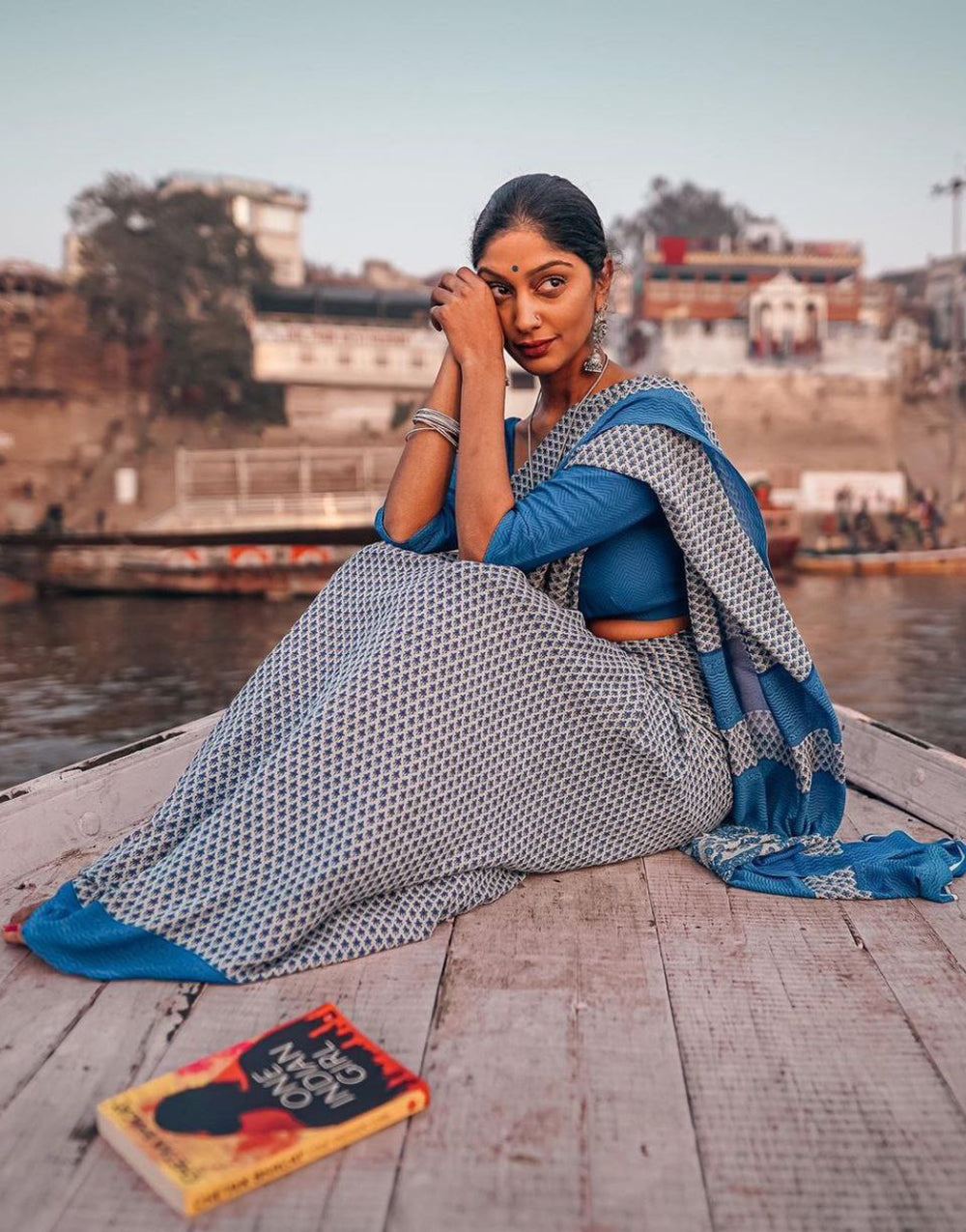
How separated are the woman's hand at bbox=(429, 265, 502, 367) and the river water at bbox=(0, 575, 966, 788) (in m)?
4.76

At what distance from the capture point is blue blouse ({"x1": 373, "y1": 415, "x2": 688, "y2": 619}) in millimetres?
1628

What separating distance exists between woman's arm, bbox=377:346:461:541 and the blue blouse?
2cm

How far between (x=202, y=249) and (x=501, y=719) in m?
24.8

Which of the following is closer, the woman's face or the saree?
the saree

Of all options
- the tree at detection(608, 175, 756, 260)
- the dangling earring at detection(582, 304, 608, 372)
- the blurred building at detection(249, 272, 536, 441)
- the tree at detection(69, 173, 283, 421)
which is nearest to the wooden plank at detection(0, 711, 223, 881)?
the dangling earring at detection(582, 304, 608, 372)

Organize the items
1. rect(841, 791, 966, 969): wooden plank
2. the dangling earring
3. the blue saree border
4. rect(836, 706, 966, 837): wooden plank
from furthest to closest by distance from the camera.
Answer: rect(836, 706, 966, 837): wooden plank, the dangling earring, rect(841, 791, 966, 969): wooden plank, the blue saree border

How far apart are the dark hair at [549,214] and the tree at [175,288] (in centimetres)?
2232

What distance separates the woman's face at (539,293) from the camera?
1756mm

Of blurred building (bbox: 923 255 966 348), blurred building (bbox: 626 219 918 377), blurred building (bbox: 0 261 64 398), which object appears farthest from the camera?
blurred building (bbox: 923 255 966 348)

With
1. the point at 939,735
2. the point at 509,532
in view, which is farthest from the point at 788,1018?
the point at 939,735

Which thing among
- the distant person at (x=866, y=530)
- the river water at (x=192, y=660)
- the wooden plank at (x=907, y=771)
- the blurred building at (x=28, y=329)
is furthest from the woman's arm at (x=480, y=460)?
the blurred building at (x=28, y=329)

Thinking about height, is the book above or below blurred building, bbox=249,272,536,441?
below

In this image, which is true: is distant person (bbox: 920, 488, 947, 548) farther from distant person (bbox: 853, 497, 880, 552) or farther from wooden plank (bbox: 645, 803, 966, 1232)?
wooden plank (bbox: 645, 803, 966, 1232)

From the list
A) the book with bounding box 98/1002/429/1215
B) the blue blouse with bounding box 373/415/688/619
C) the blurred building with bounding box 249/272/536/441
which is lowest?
the book with bounding box 98/1002/429/1215
